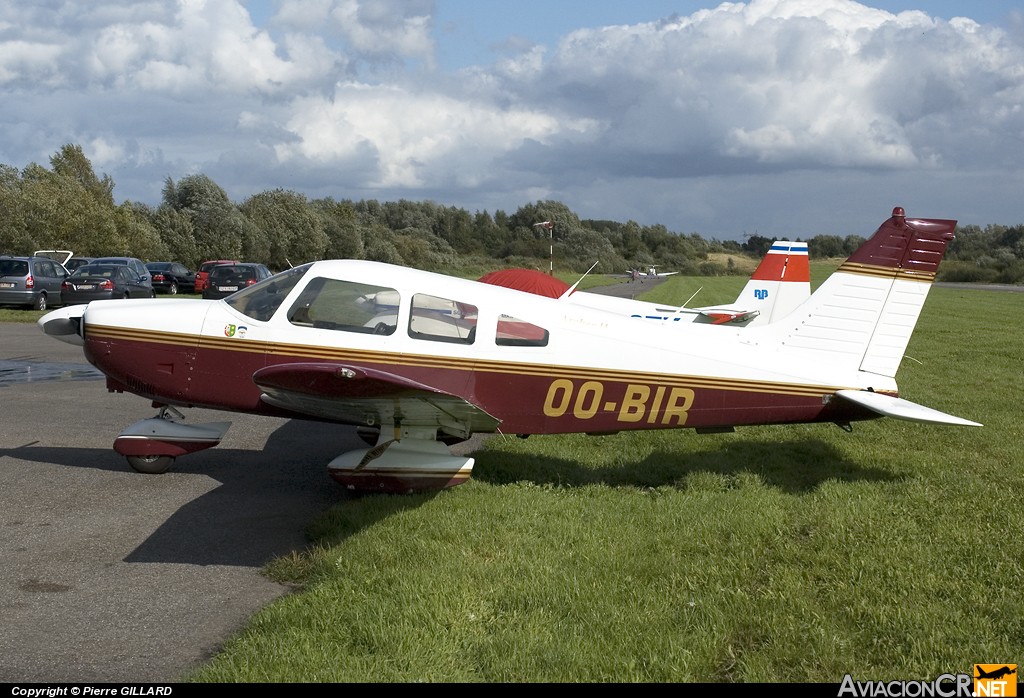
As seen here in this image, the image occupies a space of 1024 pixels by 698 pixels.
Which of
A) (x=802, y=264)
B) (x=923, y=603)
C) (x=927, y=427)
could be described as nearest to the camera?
(x=923, y=603)

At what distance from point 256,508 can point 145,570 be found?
1522mm

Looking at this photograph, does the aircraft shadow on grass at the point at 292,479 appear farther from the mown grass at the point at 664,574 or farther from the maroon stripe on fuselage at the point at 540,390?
the maroon stripe on fuselage at the point at 540,390

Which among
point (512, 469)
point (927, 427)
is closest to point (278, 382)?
point (512, 469)

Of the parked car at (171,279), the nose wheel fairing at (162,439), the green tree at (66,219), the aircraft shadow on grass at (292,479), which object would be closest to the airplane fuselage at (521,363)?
the nose wheel fairing at (162,439)

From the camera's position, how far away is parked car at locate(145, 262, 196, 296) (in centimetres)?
3734

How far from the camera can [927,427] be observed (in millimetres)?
9898

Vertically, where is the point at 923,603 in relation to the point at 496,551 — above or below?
above

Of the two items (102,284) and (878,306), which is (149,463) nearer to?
(878,306)

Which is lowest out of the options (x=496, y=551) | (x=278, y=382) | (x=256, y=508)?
(x=256, y=508)

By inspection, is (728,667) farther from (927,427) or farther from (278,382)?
(927,427)

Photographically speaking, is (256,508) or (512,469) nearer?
(256,508)

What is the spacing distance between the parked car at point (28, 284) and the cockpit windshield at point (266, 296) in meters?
20.0

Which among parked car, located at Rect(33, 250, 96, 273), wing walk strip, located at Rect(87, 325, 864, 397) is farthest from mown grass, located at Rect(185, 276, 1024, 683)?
parked car, located at Rect(33, 250, 96, 273)

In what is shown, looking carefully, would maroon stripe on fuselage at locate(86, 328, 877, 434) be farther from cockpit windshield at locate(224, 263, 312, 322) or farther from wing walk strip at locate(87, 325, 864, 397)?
cockpit windshield at locate(224, 263, 312, 322)
